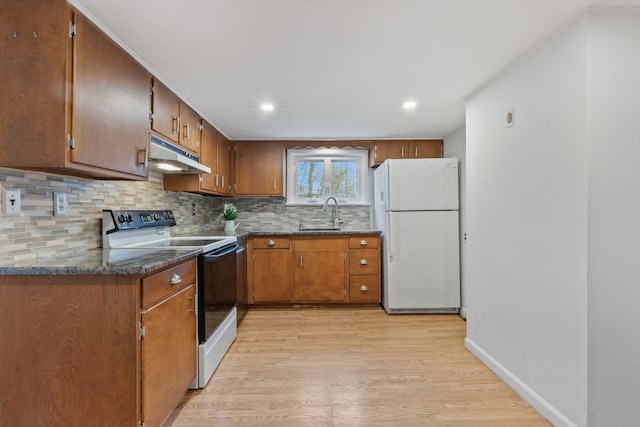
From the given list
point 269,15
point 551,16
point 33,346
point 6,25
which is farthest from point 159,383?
point 551,16

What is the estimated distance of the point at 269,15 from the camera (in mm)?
1340

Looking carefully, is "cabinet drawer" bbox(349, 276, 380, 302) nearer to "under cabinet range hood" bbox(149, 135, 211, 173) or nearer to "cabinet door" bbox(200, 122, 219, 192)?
"cabinet door" bbox(200, 122, 219, 192)

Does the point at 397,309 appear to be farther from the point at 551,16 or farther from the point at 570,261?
the point at 551,16

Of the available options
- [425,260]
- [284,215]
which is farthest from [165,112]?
[425,260]

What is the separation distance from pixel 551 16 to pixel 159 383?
2.50 m

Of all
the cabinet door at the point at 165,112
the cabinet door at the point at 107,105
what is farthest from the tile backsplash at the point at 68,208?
the cabinet door at the point at 165,112

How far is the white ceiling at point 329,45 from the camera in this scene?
1.29 metres

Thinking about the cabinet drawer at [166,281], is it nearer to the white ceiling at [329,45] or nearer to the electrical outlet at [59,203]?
the electrical outlet at [59,203]

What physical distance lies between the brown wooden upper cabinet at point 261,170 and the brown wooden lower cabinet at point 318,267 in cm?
66

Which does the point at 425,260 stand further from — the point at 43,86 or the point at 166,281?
the point at 43,86

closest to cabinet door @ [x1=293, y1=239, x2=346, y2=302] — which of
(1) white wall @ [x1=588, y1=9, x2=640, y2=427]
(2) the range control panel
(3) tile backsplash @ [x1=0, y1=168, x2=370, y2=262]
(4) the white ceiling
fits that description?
(3) tile backsplash @ [x1=0, y1=168, x2=370, y2=262]

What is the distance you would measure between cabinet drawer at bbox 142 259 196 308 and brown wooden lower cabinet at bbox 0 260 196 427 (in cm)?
4

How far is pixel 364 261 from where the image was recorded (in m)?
3.26

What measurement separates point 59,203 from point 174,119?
935 millimetres
